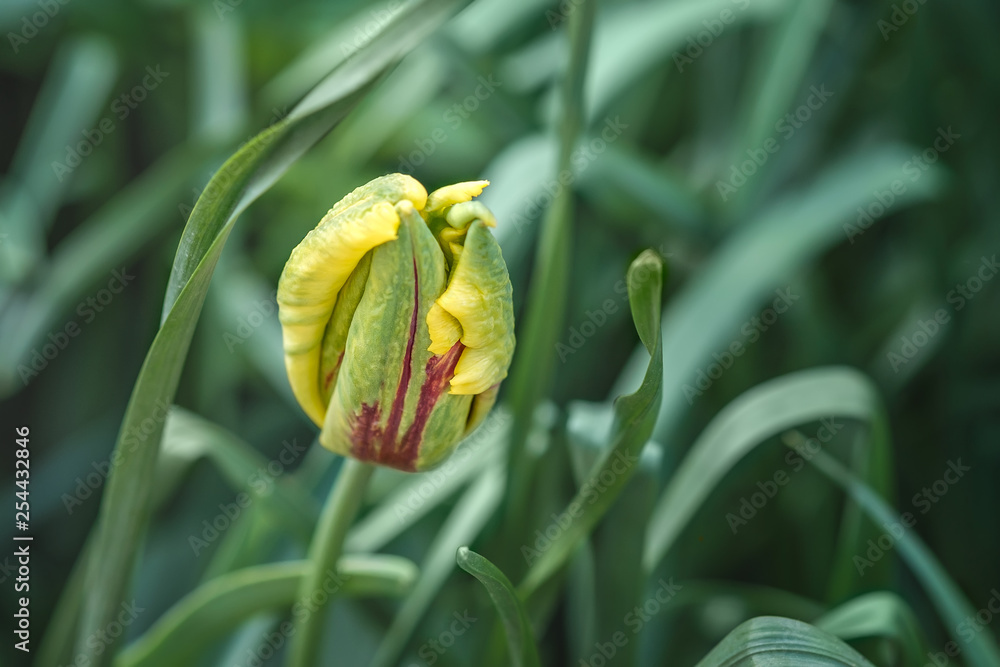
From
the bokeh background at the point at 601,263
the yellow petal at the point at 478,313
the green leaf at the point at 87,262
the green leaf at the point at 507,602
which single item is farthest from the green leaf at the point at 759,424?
the green leaf at the point at 87,262

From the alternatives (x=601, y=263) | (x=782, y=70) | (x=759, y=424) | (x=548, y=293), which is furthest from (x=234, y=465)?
(x=782, y=70)

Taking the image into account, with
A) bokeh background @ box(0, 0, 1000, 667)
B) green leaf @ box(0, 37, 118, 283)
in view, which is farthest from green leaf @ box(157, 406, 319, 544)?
green leaf @ box(0, 37, 118, 283)

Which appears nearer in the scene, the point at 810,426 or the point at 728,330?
the point at 728,330

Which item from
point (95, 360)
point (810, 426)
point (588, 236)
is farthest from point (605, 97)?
point (95, 360)

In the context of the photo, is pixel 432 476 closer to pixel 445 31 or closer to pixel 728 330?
pixel 728 330

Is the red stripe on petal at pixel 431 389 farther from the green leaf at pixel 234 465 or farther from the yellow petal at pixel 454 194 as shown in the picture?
the green leaf at pixel 234 465

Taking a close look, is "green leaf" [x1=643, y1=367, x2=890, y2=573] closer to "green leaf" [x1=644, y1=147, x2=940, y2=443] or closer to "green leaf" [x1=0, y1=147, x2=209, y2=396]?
"green leaf" [x1=644, y1=147, x2=940, y2=443]

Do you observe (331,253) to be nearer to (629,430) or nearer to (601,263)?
(629,430)
